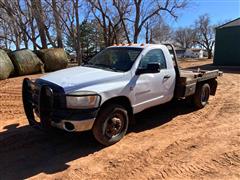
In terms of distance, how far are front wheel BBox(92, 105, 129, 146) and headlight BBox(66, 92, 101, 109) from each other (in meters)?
0.35

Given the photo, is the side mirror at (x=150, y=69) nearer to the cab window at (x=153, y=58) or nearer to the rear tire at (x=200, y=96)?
the cab window at (x=153, y=58)

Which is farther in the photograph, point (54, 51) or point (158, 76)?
point (54, 51)

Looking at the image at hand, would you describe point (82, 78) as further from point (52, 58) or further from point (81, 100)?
point (52, 58)

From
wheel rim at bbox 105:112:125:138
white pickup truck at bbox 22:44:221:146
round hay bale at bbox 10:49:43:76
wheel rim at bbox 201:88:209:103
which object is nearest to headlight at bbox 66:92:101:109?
white pickup truck at bbox 22:44:221:146

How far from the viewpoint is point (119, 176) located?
355 centimetres

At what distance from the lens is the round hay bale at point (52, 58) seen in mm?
14141

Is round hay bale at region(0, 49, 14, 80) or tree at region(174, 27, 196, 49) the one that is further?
tree at region(174, 27, 196, 49)

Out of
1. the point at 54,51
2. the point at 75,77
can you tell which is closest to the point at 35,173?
the point at 75,77

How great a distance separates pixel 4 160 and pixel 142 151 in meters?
2.36

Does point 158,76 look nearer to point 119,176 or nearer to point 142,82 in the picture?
point 142,82

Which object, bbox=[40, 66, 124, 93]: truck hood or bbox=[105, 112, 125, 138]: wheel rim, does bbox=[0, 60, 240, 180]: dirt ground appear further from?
bbox=[40, 66, 124, 93]: truck hood

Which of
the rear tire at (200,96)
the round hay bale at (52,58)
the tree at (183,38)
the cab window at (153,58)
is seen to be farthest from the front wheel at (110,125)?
the tree at (183,38)

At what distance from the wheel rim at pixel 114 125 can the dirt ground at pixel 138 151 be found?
241 millimetres

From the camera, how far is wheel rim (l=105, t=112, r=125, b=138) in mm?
4430
